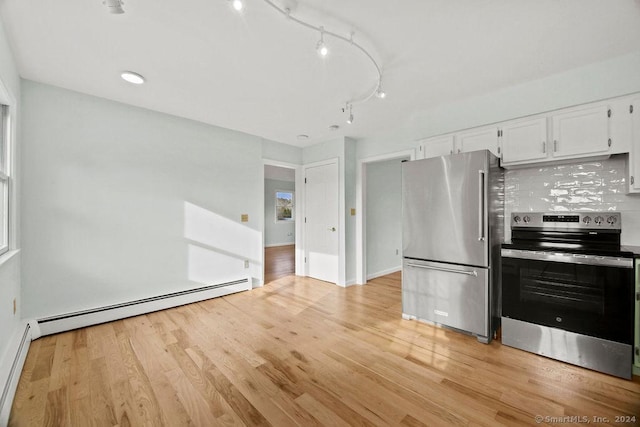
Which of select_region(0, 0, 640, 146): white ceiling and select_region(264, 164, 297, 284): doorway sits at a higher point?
select_region(0, 0, 640, 146): white ceiling

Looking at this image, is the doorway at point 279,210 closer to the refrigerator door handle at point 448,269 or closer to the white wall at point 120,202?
the white wall at point 120,202

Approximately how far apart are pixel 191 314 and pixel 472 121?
4027mm

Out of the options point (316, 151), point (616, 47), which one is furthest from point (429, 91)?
point (316, 151)

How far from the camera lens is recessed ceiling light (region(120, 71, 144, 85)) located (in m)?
2.40

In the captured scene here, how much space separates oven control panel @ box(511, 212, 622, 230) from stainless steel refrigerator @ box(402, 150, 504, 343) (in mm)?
181

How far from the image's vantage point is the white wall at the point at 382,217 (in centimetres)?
489

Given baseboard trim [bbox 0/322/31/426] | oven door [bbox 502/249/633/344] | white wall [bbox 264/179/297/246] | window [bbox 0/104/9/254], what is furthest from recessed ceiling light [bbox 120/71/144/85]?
white wall [bbox 264/179/297/246]

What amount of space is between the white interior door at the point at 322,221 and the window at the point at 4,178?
143 inches

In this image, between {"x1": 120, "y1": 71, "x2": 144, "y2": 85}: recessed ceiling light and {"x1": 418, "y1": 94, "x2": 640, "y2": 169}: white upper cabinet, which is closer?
{"x1": 418, "y1": 94, "x2": 640, "y2": 169}: white upper cabinet

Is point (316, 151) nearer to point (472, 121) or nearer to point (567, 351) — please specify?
point (472, 121)

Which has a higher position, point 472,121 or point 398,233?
point 472,121

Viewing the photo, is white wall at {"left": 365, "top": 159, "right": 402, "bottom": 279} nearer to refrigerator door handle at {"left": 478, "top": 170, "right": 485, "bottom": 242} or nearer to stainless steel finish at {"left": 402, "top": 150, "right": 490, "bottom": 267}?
stainless steel finish at {"left": 402, "top": 150, "right": 490, "bottom": 267}

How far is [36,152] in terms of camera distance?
257 centimetres

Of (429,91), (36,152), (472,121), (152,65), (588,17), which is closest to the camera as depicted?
(588,17)
